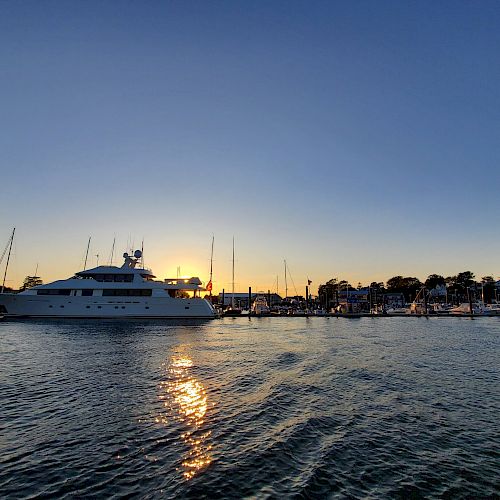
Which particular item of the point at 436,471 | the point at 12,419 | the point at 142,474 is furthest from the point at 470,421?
the point at 12,419

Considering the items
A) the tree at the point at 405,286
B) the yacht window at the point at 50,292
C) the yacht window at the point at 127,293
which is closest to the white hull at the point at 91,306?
the yacht window at the point at 127,293

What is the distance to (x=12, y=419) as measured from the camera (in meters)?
11.4

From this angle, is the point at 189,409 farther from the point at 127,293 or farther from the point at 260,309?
the point at 260,309

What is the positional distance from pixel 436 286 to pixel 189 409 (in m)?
154

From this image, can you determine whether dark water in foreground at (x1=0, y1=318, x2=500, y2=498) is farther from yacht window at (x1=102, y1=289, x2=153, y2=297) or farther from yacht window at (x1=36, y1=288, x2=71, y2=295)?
yacht window at (x1=36, y1=288, x2=71, y2=295)

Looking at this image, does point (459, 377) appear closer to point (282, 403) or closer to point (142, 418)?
point (282, 403)

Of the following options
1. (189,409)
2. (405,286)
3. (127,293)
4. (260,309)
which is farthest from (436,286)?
(189,409)

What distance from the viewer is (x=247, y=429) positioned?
10797 millimetres

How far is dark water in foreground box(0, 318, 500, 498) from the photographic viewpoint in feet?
25.5

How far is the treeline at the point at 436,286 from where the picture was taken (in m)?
132

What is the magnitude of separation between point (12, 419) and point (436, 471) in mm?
12220

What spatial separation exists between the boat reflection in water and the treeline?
358 feet

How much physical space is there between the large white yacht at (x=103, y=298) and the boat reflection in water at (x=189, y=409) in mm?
40067

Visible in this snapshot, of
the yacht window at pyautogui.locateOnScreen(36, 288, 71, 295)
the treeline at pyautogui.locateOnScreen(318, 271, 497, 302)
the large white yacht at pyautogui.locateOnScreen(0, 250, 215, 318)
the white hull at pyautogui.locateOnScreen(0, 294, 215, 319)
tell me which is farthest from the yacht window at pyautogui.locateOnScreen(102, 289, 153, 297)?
the treeline at pyautogui.locateOnScreen(318, 271, 497, 302)
